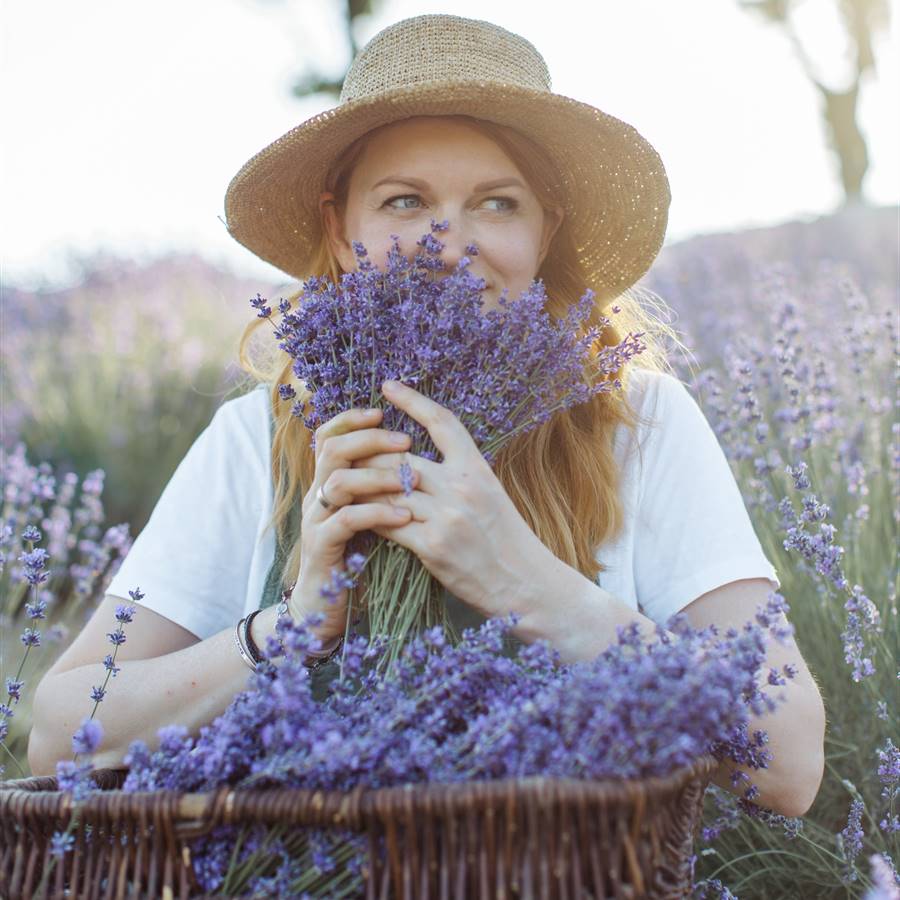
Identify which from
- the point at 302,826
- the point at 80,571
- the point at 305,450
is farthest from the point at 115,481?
the point at 302,826

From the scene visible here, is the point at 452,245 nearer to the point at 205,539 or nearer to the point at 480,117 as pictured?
the point at 480,117

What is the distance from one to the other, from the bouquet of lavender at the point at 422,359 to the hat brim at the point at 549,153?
0.40m

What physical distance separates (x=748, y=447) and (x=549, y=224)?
88 centimetres

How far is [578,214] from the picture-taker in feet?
7.80

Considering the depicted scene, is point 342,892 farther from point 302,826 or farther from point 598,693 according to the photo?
point 598,693

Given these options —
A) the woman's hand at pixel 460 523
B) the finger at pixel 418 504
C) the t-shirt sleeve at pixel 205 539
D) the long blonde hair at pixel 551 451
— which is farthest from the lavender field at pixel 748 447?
the finger at pixel 418 504

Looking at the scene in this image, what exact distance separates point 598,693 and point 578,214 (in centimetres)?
145

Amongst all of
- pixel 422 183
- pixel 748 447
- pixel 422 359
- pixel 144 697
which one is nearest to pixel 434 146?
pixel 422 183

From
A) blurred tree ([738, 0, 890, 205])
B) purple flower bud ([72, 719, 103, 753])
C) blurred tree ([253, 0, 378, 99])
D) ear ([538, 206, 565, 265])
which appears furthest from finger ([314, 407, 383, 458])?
blurred tree ([738, 0, 890, 205])

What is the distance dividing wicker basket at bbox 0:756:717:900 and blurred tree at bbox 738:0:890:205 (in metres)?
13.8

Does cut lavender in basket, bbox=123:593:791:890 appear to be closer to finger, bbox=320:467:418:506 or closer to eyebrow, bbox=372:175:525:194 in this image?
finger, bbox=320:467:418:506

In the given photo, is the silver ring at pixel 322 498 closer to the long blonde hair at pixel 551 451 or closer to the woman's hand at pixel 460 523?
the woman's hand at pixel 460 523

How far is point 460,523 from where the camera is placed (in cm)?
155

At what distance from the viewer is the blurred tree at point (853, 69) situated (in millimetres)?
13766
